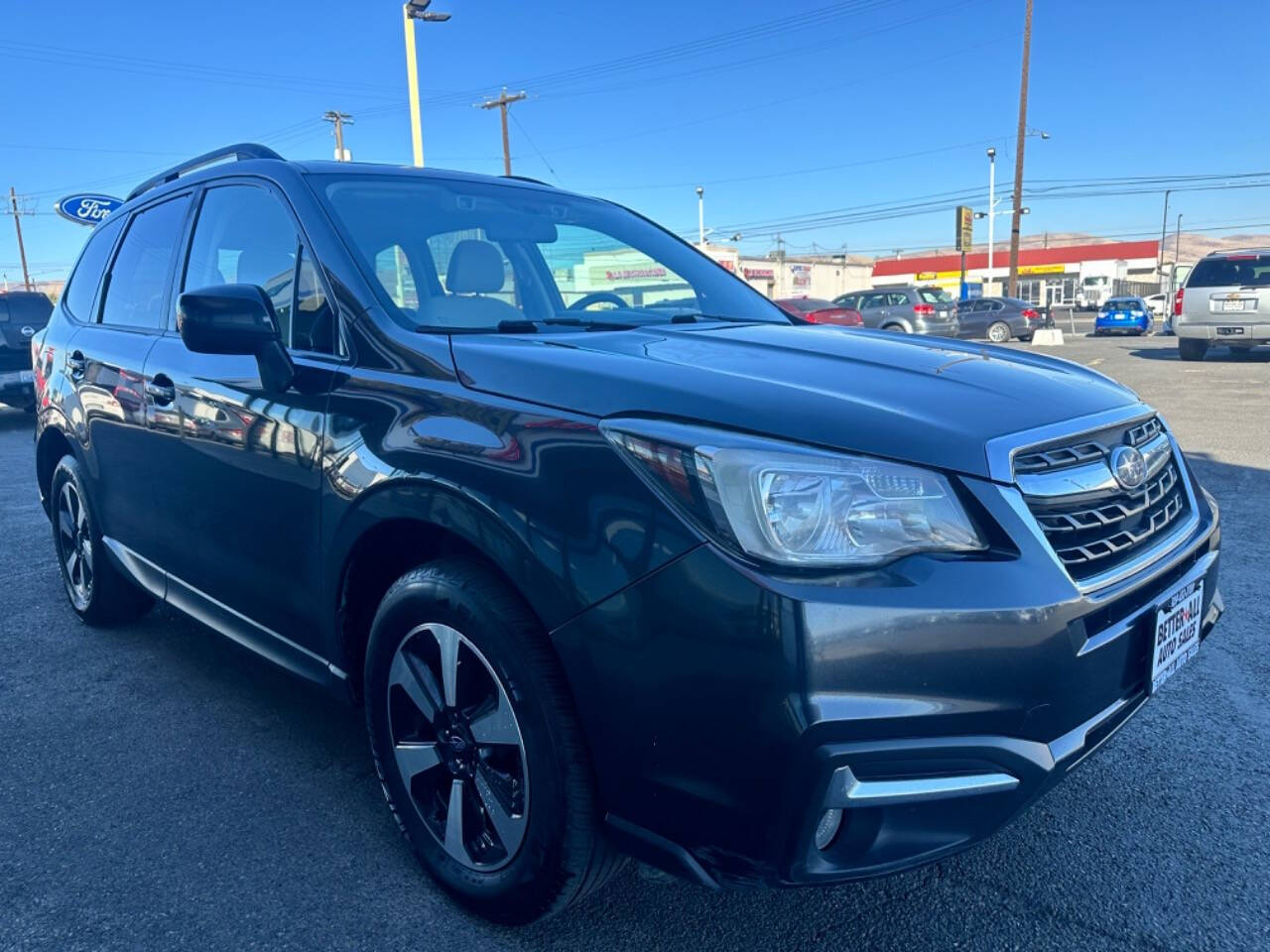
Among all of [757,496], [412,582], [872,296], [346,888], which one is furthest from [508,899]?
[872,296]

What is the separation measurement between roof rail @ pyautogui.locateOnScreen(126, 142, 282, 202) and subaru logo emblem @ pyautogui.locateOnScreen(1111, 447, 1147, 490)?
2.51 metres

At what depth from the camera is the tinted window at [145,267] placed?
3.35 m

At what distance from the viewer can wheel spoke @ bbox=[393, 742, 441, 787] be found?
2170mm

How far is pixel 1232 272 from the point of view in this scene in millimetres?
15258

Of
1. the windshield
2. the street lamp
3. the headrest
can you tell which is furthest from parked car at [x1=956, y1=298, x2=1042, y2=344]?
the headrest

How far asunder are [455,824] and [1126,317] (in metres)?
34.7

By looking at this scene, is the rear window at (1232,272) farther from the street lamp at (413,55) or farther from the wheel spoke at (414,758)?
the wheel spoke at (414,758)

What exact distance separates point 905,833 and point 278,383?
5.98 feet

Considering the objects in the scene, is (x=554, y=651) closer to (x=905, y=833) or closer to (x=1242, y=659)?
(x=905, y=833)

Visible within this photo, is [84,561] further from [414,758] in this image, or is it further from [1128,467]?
[1128,467]

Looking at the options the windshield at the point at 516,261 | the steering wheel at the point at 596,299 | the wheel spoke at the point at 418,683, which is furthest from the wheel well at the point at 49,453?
the wheel spoke at the point at 418,683

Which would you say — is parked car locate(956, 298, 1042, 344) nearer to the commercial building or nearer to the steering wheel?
the steering wheel

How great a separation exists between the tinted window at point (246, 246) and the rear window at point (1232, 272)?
16.2m

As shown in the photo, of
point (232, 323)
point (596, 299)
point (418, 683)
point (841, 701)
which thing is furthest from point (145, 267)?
point (841, 701)
